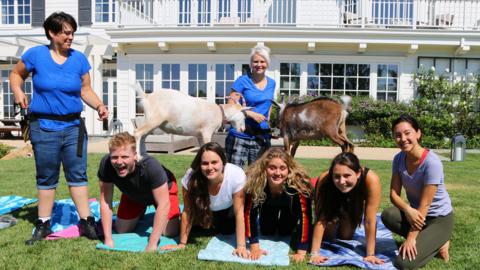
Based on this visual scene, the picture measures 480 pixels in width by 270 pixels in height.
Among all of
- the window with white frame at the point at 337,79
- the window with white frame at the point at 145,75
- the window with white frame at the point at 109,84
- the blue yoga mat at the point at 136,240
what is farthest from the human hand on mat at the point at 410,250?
the window with white frame at the point at 109,84

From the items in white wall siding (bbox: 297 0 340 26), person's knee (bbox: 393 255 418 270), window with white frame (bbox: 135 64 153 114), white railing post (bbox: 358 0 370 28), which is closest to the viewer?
person's knee (bbox: 393 255 418 270)

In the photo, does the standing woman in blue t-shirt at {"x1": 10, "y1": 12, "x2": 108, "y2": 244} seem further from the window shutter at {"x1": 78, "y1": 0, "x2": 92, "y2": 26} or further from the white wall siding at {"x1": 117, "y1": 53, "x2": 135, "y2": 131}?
the window shutter at {"x1": 78, "y1": 0, "x2": 92, "y2": 26}

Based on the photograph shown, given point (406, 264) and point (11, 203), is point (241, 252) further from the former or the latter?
point (11, 203)

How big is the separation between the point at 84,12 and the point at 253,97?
12.4m

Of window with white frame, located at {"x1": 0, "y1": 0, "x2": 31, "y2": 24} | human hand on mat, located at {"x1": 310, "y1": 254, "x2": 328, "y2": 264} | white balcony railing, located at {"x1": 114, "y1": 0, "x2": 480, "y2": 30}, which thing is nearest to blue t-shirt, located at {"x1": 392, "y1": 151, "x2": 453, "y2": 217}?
human hand on mat, located at {"x1": 310, "y1": 254, "x2": 328, "y2": 264}

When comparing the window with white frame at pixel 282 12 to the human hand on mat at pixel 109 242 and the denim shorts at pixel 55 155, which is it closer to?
the denim shorts at pixel 55 155

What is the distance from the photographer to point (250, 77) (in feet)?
12.3

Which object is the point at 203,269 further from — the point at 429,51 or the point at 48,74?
the point at 429,51

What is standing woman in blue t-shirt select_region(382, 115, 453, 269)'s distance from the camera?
9.53ft

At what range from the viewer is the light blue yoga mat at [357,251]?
2.92m

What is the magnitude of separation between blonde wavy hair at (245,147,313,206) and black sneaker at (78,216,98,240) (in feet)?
4.41

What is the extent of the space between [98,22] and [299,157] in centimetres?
912

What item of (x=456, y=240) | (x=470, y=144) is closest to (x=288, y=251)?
(x=456, y=240)

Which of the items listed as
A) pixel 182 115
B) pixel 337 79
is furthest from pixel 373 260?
pixel 337 79
